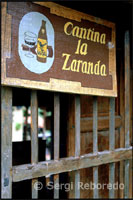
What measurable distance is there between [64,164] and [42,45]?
878 millimetres

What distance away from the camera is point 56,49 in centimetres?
117

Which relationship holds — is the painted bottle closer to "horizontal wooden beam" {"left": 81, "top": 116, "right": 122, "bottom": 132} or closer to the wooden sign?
the wooden sign

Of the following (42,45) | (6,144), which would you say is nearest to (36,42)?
(42,45)

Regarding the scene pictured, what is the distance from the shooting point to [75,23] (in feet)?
4.16

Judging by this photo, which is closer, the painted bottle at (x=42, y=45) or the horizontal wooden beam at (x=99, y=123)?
the painted bottle at (x=42, y=45)

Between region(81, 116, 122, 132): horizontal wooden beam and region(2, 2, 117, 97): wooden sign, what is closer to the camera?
region(2, 2, 117, 97): wooden sign

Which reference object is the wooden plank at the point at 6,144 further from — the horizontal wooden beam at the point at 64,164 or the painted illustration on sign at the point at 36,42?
the painted illustration on sign at the point at 36,42

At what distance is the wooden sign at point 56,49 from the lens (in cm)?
99

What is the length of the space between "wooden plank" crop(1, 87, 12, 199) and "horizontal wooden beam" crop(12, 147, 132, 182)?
1.9 inches

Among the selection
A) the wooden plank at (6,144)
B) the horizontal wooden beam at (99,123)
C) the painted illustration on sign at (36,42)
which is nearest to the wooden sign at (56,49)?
the painted illustration on sign at (36,42)

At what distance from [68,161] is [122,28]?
1.44 meters

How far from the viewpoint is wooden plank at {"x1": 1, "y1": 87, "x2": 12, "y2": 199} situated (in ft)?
3.26

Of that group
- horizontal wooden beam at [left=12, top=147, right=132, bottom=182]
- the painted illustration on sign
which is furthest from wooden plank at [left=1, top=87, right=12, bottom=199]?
the painted illustration on sign

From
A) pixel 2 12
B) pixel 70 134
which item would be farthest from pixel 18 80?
pixel 70 134
